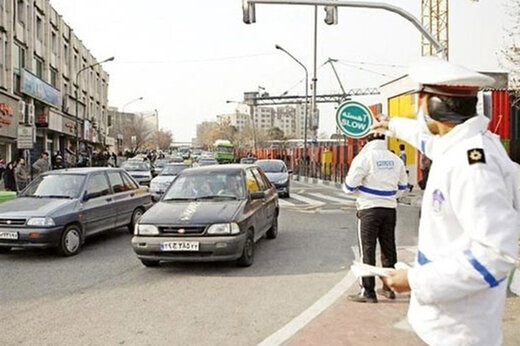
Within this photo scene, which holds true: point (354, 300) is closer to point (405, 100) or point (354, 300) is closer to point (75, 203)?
point (75, 203)

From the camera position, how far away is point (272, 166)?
71.7 ft

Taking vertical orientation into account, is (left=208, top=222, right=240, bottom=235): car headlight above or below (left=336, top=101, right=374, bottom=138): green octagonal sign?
below

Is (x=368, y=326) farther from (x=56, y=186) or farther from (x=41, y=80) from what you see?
(x=41, y=80)

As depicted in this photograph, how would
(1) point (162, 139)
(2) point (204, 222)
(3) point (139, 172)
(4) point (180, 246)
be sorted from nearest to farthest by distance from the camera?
(4) point (180, 246), (2) point (204, 222), (3) point (139, 172), (1) point (162, 139)

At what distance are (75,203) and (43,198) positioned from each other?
670 mm

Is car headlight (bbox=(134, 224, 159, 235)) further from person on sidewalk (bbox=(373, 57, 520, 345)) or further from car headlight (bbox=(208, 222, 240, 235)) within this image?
person on sidewalk (bbox=(373, 57, 520, 345))

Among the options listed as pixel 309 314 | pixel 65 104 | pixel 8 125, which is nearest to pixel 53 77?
pixel 65 104

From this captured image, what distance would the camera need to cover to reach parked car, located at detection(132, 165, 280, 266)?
24.9 ft

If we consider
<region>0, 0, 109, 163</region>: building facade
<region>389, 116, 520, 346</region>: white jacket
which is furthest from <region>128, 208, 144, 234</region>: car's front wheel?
<region>0, 0, 109, 163</region>: building facade

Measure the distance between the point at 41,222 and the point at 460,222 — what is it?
26.8ft

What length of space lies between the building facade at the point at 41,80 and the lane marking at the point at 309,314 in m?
18.6

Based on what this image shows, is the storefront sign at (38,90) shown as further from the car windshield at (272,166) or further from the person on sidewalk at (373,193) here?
the person on sidewalk at (373,193)

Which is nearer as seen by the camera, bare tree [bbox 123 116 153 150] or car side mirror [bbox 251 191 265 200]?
car side mirror [bbox 251 191 265 200]

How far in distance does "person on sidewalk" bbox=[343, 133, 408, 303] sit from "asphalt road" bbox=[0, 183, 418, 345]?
0.85 meters
